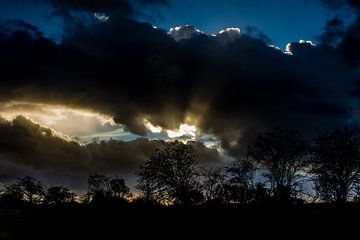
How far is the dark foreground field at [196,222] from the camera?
82.5 feet

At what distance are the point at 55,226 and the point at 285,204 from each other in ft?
54.0

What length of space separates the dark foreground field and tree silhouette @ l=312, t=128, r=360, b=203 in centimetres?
2798

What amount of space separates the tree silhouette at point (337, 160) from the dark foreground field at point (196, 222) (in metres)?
28.0

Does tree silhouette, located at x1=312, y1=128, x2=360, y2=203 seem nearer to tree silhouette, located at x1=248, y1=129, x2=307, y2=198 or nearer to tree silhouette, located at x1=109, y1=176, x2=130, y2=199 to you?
tree silhouette, located at x1=248, y1=129, x2=307, y2=198

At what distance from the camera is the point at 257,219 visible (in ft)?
87.4

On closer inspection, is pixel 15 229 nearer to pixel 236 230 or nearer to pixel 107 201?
pixel 107 201

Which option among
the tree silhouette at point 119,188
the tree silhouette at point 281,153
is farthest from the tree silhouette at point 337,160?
the tree silhouette at point 119,188

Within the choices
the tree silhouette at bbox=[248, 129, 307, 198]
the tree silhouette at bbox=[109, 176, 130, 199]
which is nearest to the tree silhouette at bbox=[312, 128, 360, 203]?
the tree silhouette at bbox=[248, 129, 307, 198]

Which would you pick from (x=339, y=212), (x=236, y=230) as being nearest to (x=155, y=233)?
(x=236, y=230)

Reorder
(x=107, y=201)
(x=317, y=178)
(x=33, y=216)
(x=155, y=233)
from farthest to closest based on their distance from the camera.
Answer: (x=317, y=178), (x=33, y=216), (x=107, y=201), (x=155, y=233)

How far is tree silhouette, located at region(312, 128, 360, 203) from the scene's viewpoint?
55688 millimetres

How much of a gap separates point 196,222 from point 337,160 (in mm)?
33539

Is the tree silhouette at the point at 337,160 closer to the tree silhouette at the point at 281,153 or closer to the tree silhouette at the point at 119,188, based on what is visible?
the tree silhouette at the point at 281,153

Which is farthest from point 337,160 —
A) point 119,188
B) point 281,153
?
point 119,188
